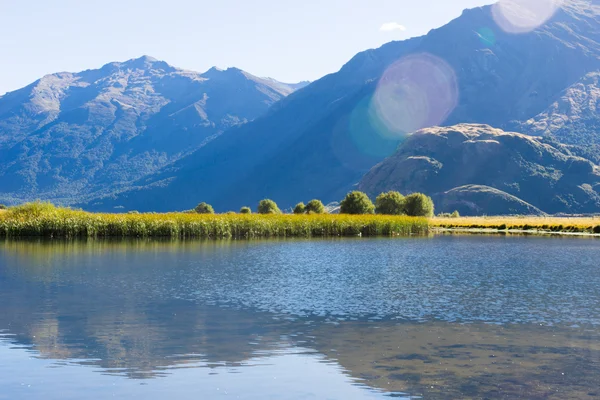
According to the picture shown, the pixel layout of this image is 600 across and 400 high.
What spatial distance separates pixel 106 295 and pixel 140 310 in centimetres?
489

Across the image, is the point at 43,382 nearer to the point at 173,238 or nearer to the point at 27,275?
the point at 27,275

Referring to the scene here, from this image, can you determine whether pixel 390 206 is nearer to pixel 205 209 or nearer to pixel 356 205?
pixel 356 205

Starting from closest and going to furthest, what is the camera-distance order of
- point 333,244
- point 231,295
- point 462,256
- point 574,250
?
point 231,295, point 462,256, point 574,250, point 333,244

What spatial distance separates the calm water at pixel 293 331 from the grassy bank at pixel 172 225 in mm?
26356

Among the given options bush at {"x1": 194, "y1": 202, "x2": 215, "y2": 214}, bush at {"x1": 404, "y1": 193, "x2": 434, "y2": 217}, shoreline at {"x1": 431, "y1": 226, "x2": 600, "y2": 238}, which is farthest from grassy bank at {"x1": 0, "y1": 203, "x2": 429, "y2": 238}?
bush at {"x1": 194, "y1": 202, "x2": 215, "y2": 214}

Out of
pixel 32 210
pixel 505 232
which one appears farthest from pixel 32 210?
pixel 505 232

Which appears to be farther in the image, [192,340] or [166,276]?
[166,276]

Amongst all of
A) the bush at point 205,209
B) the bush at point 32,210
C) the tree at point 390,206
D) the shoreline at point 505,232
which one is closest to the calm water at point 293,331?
the bush at point 32,210

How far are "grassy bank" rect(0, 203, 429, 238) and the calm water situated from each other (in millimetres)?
26356

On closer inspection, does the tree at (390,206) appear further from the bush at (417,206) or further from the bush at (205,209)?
the bush at (205,209)

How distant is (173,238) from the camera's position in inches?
3100

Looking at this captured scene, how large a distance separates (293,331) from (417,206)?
4352 inches

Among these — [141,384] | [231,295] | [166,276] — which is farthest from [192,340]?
[166,276]

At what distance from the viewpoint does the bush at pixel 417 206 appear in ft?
434
